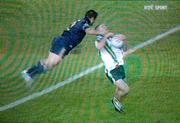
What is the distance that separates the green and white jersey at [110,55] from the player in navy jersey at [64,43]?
17 cm

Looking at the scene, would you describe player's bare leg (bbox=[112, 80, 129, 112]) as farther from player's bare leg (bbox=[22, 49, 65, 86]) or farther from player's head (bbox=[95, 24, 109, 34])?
player's bare leg (bbox=[22, 49, 65, 86])

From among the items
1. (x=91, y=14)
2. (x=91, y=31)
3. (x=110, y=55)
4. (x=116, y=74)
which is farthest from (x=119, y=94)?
(x=91, y=14)

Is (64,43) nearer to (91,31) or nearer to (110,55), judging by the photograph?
(91,31)

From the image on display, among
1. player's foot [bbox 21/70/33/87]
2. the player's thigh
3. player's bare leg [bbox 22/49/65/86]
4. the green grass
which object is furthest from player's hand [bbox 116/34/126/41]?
player's foot [bbox 21/70/33/87]

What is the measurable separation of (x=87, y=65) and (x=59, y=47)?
591 millimetres

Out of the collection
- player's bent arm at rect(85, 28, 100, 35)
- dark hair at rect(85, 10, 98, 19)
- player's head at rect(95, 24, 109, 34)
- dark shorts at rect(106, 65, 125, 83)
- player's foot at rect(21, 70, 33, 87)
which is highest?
dark hair at rect(85, 10, 98, 19)

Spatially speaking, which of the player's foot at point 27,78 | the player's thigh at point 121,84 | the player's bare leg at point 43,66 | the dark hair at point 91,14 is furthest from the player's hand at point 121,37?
the player's foot at point 27,78

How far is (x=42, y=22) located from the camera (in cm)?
686

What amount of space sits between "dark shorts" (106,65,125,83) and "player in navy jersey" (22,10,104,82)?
392mm

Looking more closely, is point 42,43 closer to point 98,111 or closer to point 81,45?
point 81,45

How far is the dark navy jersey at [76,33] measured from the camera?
5910 mm

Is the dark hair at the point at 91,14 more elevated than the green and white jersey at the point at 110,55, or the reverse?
the dark hair at the point at 91,14

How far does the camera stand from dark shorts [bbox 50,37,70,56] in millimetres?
5980

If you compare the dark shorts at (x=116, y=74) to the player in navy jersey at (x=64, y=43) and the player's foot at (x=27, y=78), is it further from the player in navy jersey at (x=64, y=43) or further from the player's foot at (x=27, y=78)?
the player's foot at (x=27, y=78)
